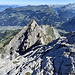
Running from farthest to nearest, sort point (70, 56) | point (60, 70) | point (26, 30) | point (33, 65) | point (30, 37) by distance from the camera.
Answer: point (26, 30), point (30, 37), point (33, 65), point (70, 56), point (60, 70)

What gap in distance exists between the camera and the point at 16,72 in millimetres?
31234

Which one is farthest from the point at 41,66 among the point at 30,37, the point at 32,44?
the point at 30,37

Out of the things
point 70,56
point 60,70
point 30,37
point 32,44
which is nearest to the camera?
point 60,70

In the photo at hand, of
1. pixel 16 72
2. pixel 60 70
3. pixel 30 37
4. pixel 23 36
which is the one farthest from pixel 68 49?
pixel 23 36

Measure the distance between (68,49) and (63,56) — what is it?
157 inches

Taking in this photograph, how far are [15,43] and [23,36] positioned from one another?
11899mm

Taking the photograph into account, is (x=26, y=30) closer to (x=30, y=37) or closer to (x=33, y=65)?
(x=30, y=37)

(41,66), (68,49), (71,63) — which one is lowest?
(41,66)

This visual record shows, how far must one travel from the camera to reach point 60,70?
92.6 feet

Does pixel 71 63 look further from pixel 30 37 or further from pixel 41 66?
pixel 30 37

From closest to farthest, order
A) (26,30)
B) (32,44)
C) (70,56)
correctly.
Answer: (70,56) → (32,44) → (26,30)

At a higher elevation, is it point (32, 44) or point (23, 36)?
point (23, 36)

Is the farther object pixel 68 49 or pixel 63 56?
pixel 68 49

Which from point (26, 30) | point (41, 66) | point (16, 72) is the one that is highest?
point (26, 30)
